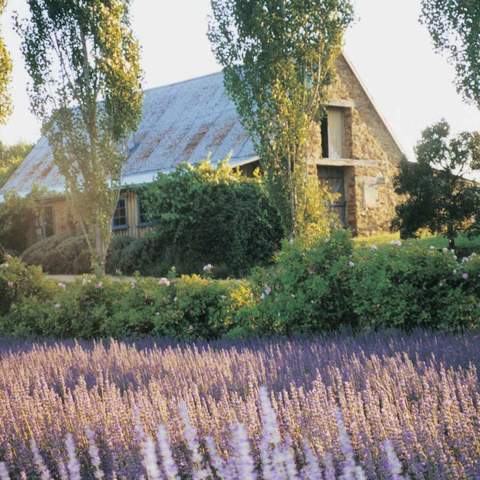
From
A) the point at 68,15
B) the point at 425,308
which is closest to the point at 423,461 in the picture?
the point at 425,308

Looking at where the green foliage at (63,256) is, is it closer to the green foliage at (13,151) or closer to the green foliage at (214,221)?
the green foliage at (214,221)

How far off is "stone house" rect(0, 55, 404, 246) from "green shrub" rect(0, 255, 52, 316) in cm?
1241

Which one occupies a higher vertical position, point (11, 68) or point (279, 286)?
point (11, 68)

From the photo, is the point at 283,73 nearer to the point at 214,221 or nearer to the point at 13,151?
the point at 214,221

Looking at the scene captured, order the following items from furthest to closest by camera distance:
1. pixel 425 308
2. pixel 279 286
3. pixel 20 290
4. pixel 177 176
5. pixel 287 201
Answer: pixel 177 176 → pixel 287 201 → pixel 20 290 → pixel 279 286 → pixel 425 308

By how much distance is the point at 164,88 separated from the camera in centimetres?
3275

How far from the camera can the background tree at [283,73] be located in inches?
749

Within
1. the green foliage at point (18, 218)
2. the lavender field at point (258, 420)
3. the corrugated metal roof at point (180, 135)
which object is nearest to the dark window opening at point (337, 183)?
the corrugated metal roof at point (180, 135)

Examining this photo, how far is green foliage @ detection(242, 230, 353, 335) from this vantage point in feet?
31.0

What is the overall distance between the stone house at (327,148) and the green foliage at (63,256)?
2.03 m

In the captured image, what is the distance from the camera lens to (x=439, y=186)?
23141mm

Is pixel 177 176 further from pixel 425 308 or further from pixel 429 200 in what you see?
pixel 425 308

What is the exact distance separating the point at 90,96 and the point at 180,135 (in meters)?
8.40

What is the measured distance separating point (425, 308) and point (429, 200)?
14.9m
